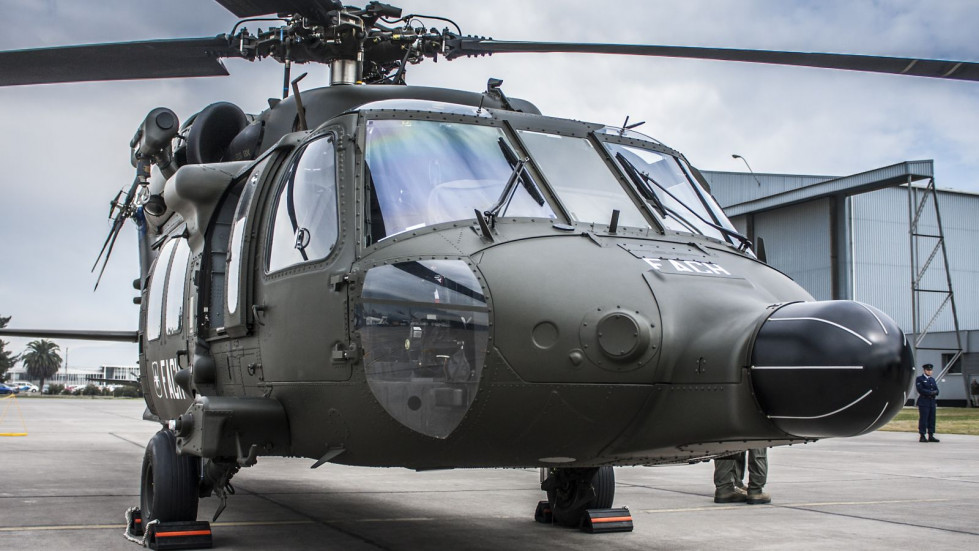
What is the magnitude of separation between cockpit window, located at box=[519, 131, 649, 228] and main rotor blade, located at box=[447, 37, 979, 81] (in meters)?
1.18

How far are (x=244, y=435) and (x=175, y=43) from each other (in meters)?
3.68

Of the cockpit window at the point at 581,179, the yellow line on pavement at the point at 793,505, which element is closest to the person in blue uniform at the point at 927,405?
the yellow line on pavement at the point at 793,505

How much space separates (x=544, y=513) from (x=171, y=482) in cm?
299

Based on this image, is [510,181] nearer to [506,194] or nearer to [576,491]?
[506,194]

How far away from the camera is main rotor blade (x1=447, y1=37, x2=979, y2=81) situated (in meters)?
4.91

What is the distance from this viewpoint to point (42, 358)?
115125 mm

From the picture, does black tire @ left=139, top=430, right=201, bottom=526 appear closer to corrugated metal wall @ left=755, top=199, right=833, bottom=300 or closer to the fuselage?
the fuselage

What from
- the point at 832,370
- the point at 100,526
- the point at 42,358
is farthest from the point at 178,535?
the point at 42,358

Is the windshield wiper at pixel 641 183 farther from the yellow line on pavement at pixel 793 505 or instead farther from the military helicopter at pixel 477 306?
the yellow line on pavement at pixel 793 505

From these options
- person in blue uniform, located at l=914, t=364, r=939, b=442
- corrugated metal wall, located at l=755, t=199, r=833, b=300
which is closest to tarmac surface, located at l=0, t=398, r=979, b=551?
person in blue uniform, located at l=914, t=364, r=939, b=442

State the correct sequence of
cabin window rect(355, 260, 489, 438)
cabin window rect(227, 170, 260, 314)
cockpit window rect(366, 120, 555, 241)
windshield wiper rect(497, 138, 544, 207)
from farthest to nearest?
1. cabin window rect(227, 170, 260, 314)
2. windshield wiper rect(497, 138, 544, 207)
3. cockpit window rect(366, 120, 555, 241)
4. cabin window rect(355, 260, 489, 438)

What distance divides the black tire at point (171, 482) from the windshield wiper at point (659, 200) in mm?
3487

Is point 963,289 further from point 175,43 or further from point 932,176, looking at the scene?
point 175,43

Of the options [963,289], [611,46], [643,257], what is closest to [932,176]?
[963,289]
